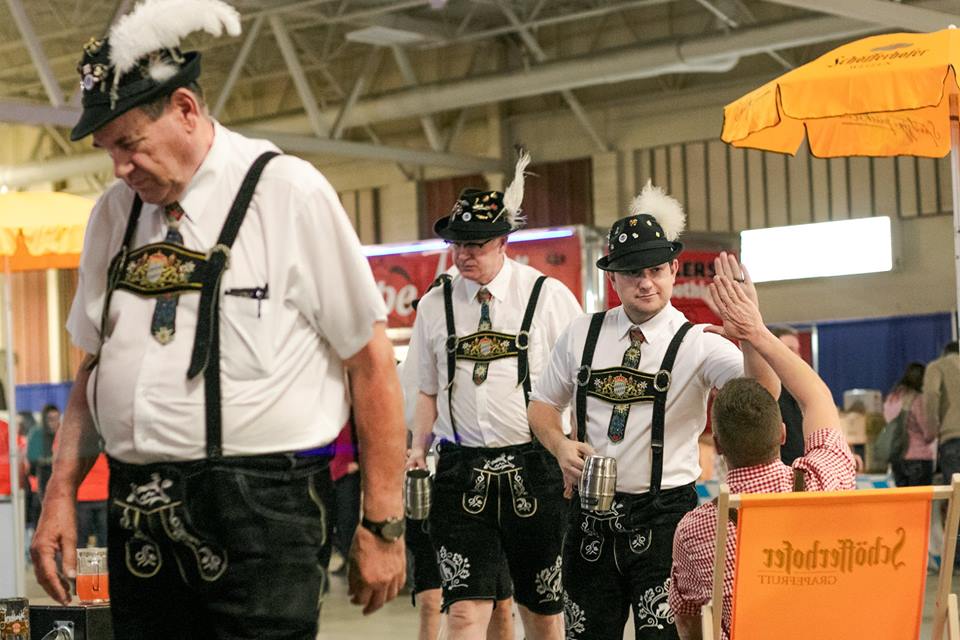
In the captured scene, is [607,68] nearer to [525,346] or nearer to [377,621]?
[377,621]

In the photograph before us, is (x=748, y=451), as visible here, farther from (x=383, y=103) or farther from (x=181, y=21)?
(x=383, y=103)

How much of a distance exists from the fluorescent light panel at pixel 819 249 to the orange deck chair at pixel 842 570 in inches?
518

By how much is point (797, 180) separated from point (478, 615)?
13.5 meters

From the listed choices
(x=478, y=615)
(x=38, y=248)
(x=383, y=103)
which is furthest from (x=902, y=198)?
(x=478, y=615)

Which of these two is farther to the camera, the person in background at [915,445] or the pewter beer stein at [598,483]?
the person in background at [915,445]

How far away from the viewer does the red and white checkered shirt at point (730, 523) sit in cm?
359

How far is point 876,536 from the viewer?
3562 millimetres

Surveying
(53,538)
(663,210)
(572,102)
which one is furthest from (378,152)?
(53,538)

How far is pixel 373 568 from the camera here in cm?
234

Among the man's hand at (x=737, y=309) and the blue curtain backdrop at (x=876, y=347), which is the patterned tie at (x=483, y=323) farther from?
the blue curtain backdrop at (x=876, y=347)

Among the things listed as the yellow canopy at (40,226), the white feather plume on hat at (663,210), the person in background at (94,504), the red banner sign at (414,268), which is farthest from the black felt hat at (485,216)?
the person in background at (94,504)

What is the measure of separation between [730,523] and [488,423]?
1.39m

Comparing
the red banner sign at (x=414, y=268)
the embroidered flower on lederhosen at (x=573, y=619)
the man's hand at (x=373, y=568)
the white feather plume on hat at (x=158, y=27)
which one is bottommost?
the embroidered flower on lederhosen at (x=573, y=619)

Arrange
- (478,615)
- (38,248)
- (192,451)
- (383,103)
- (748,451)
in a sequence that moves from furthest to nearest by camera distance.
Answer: (383,103) < (38,248) < (478,615) < (748,451) < (192,451)
